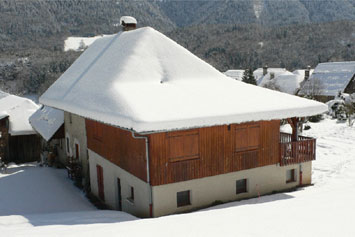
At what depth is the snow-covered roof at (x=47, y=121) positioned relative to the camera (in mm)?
21438

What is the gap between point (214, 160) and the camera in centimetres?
1270

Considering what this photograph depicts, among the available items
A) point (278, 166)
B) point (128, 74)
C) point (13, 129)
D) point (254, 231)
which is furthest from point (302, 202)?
point (13, 129)

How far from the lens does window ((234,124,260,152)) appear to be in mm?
13180

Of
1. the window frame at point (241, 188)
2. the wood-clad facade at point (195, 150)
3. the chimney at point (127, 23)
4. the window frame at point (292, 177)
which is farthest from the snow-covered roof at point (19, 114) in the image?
the window frame at point (292, 177)

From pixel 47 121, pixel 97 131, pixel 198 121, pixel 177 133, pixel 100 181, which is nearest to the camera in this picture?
pixel 198 121

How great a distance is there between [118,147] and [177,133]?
2.79 metres

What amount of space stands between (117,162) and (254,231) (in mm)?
7349

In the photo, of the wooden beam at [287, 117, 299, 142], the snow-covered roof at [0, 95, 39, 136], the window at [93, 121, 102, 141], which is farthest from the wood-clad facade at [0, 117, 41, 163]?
the wooden beam at [287, 117, 299, 142]

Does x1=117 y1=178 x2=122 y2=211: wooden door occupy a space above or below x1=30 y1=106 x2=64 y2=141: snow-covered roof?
below

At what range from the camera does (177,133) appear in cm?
1188

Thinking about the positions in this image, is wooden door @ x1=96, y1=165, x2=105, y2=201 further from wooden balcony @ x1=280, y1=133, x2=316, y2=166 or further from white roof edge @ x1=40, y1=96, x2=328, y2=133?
wooden balcony @ x1=280, y1=133, x2=316, y2=166

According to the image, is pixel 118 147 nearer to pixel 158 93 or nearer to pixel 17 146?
pixel 158 93

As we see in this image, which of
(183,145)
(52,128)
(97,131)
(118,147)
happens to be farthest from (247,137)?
(52,128)

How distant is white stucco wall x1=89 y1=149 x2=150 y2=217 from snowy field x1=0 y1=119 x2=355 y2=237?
0.59 meters
